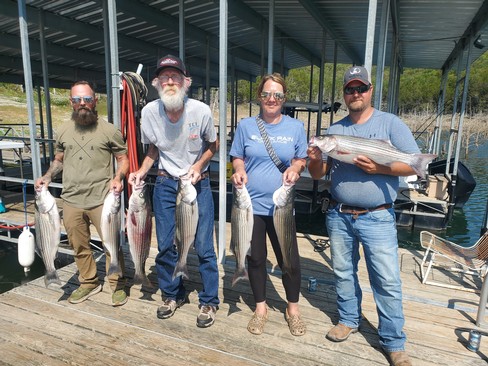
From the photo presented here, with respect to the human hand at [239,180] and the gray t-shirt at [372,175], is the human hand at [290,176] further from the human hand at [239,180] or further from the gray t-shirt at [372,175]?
the gray t-shirt at [372,175]

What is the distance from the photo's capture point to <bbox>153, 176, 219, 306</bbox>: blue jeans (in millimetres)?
3537

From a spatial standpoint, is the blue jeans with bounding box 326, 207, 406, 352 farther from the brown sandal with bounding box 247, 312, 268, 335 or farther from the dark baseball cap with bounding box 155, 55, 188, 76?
the dark baseball cap with bounding box 155, 55, 188, 76

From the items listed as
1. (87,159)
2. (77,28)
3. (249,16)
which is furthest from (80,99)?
(77,28)

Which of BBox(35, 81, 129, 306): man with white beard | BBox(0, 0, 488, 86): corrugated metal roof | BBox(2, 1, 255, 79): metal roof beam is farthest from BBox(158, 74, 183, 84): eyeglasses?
BBox(2, 1, 255, 79): metal roof beam

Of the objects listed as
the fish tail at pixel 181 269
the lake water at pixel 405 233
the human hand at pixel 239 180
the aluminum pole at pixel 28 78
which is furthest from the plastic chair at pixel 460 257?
the aluminum pole at pixel 28 78

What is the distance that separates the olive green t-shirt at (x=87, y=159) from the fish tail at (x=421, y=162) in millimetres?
2873

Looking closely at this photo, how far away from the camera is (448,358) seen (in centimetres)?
311

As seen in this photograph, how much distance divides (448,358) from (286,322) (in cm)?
144

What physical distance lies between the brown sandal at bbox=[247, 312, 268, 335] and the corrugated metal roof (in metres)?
6.03

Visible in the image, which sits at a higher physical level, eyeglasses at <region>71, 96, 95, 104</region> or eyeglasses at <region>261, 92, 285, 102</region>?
eyeglasses at <region>261, 92, 285, 102</region>

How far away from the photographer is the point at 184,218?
3.23 metres

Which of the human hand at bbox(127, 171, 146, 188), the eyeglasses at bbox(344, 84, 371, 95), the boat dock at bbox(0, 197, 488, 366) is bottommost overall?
the boat dock at bbox(0, 197, 488, 366)

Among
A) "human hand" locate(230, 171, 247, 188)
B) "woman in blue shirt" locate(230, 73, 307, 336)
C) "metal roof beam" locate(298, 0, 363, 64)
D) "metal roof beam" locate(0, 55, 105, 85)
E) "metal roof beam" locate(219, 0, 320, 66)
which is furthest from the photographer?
"metal roof beam" locate(0, 55, 105, 85)

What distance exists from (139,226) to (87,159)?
96cm
